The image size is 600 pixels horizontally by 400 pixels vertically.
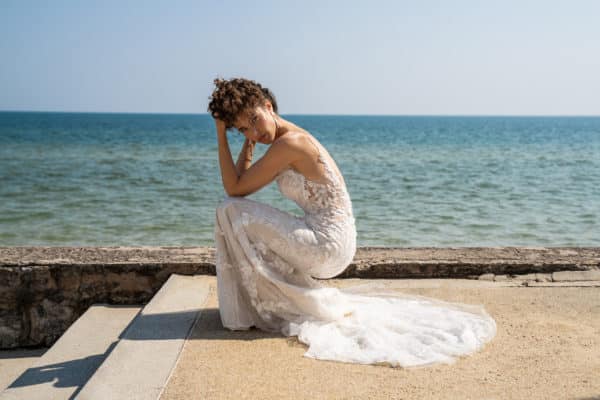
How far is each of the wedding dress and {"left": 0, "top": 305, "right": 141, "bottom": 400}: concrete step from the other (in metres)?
0.88

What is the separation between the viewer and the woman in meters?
3.96

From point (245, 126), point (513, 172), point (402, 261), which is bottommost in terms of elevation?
point (513, 172)

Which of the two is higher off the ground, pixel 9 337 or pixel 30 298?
pixel 30 298

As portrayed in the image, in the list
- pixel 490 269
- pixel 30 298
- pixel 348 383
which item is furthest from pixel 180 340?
pixel 490 269

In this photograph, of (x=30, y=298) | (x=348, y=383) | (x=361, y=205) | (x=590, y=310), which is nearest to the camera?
(x=348, y=383)

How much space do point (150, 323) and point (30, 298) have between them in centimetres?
156

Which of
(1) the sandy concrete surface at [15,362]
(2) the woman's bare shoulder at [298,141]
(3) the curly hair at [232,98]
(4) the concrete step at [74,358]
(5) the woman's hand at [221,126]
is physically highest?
(3) the curly hair at [232,98]

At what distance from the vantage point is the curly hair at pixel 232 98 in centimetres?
398

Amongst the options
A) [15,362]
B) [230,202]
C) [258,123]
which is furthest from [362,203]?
[230,202]

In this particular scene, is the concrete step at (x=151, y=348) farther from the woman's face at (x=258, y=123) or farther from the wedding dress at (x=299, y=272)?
the woman's face at (x=258, y=123)

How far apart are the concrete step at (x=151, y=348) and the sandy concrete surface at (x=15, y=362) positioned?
45.0 inches

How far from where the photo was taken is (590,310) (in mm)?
4301

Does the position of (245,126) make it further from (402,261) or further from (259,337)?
(402,261)

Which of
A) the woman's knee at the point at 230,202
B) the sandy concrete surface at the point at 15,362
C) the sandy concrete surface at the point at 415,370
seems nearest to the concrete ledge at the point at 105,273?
the sandy concrete surface at the point at 15,362
